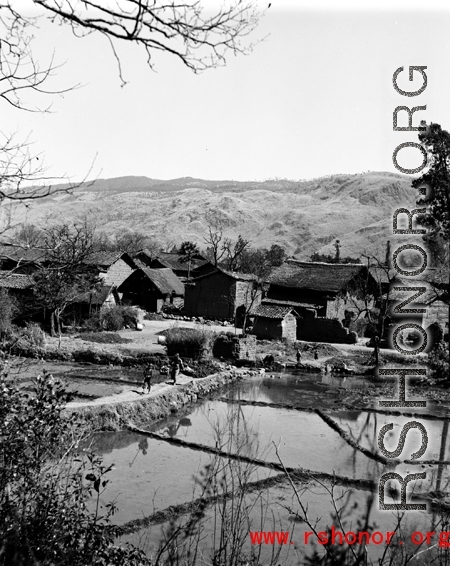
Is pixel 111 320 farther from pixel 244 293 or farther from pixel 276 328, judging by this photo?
pixel 244 293

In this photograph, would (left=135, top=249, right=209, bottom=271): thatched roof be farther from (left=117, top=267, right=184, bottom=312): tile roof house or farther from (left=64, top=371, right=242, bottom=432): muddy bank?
(left=64, top=371, right=242, bottom=432): muddy bank

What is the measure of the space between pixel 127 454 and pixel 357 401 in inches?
412

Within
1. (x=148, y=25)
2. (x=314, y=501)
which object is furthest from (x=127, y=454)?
(x=148, y=25)

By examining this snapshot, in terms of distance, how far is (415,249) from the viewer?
6715 millimetres

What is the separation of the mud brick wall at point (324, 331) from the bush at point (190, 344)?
9.11m

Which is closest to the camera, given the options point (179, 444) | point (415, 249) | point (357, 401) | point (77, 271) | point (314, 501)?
Result: point (77, 271)

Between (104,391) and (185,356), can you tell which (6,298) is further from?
(104,391)

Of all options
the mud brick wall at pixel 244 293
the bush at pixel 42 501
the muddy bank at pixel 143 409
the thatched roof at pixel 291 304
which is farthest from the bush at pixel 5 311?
the bush at pixel 42 501

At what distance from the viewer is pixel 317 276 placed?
39594mm

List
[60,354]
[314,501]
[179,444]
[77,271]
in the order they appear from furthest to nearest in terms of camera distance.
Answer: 1. [60,354]
2. [179,444]
3. [314,501]
4. [77,271]

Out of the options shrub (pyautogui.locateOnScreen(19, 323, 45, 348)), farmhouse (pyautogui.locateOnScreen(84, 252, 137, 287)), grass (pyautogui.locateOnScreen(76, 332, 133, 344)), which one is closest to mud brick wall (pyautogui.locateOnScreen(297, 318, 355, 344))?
grass (pyautogui.locateOnScreen(76, 332, 133, 344))

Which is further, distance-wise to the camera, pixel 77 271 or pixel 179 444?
pixel 179 444

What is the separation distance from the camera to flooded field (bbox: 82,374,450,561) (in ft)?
33.6

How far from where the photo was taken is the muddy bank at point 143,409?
16266 millimetres
